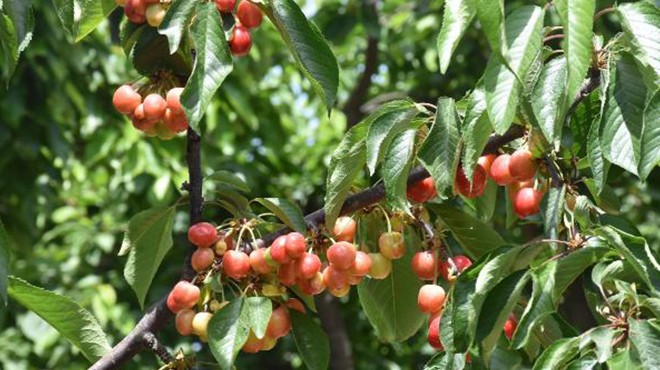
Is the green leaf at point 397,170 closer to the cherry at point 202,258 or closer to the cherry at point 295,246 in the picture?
the cherry at point 295,246

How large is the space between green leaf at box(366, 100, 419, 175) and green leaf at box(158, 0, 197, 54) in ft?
0.80

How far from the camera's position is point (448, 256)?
1.55 meters

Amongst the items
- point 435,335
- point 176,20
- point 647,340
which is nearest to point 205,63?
point 176,20

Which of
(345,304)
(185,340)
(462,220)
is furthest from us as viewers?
(345,304)

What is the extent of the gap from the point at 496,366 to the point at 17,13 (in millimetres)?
671

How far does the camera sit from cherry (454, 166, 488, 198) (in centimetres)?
144

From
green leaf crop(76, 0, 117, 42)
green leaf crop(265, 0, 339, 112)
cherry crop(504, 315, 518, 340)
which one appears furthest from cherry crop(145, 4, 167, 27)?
cherry crop(504, 315, 518, 340)

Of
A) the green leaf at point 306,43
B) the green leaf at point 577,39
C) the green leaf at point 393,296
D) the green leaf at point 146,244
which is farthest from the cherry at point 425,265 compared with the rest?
the green leaf at point 577,39

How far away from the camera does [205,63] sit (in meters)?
1.33

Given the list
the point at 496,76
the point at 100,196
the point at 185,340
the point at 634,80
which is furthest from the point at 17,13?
the point at 100,196

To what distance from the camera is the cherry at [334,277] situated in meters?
1.52

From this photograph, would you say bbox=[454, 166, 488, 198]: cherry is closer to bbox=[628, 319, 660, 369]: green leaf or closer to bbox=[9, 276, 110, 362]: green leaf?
bbox=[628, 319, 660, 369]: green leaf

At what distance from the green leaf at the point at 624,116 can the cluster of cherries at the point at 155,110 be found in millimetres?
551

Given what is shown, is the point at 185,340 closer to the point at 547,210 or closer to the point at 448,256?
the point at 448,256
